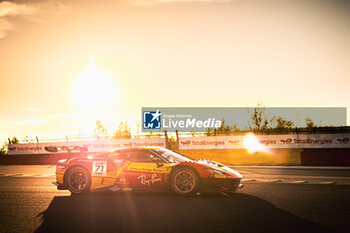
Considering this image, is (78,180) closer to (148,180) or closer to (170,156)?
(148,180)

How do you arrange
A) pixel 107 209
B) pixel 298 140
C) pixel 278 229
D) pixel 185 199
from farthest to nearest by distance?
pixel 298 140, pixel 185 199, pixel 107 209, pixel 278 229

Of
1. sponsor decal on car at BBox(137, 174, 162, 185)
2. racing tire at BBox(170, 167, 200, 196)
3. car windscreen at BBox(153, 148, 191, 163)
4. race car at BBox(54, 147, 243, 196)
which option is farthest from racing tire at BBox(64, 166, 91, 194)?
racing tire at BBox(170, 167, 200, 196)

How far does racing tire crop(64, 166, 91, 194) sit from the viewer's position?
8132 mm

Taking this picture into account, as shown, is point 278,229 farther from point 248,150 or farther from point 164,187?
point 248,150

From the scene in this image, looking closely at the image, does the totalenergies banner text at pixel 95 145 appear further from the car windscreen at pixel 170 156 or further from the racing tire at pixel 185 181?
the racing tire at pixel 185 181

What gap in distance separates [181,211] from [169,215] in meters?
0.36

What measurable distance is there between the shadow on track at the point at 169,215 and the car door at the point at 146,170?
347 mm

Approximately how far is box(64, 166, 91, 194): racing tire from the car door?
1.03m

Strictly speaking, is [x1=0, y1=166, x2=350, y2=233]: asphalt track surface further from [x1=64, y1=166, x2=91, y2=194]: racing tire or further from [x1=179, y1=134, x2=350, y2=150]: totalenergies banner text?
[x1=179, y1=134, x2=350, y2=150]: totalenergies banner text

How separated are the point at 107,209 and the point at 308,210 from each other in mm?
3679

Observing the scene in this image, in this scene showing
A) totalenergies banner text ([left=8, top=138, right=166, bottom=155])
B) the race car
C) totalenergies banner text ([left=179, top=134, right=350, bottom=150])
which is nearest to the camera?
the race car

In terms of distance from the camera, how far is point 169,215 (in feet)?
18.1

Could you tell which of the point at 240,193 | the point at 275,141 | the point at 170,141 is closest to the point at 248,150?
the point at 275,141

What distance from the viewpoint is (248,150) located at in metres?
27.0
